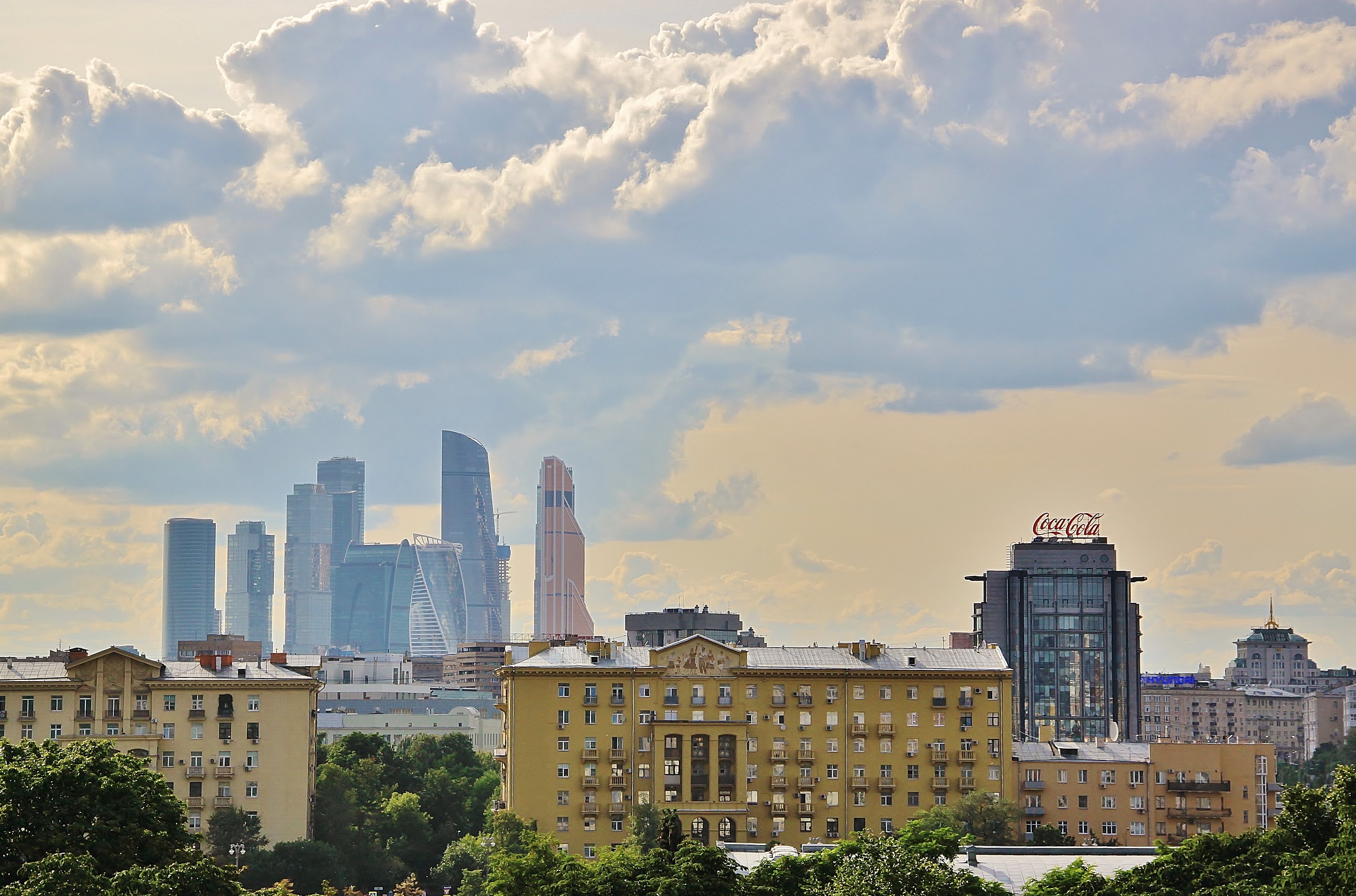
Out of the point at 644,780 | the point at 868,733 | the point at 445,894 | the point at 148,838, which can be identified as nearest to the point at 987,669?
the point at 868,733

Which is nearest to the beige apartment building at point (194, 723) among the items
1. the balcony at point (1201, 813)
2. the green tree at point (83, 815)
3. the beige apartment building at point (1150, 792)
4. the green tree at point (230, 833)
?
the green tree at point (230, 833)

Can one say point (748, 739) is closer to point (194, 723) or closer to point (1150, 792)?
point (1150, 792)

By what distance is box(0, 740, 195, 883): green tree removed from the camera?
241 feet

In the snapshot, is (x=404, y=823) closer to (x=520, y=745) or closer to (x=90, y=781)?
(x=520, y=745)

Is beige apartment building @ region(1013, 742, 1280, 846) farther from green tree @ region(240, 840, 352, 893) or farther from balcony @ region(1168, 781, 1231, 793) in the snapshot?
green tree @ region(240, 840, 352, 893)

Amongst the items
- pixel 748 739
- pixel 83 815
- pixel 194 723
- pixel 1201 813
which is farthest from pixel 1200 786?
pixel 83 815

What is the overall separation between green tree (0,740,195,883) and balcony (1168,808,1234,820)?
90.8 meters

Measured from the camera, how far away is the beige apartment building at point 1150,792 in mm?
147375

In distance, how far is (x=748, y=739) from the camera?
143500 millimetres

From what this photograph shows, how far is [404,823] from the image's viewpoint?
14812 cm

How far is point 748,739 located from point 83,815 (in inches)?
2928

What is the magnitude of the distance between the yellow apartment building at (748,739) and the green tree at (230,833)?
18201 millimetres

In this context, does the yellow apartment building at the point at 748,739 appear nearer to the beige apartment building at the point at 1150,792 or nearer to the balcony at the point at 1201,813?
the beige apartment building at the point at 1150,792

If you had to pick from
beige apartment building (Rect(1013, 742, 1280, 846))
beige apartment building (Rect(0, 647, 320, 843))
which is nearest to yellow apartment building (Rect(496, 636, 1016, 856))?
beige apartment building (Rect(1013, 742, 1280, 846))
